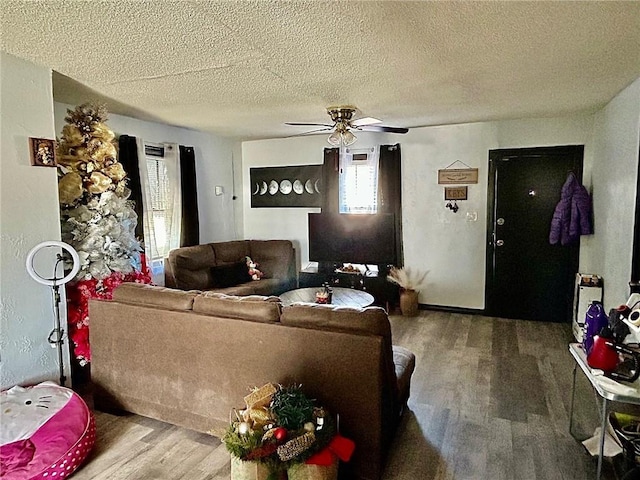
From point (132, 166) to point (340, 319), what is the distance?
11.3ft

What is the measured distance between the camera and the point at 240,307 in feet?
8.00

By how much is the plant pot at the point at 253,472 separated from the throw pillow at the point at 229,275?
3.22 meters

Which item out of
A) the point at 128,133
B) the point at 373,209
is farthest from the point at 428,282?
the point at 128,133

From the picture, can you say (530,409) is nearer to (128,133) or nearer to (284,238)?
(284,238)

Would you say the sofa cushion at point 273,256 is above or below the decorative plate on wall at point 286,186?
Answer: below

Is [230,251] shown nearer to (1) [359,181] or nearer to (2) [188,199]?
(2) [188,199]

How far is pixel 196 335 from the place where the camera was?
2473 mm

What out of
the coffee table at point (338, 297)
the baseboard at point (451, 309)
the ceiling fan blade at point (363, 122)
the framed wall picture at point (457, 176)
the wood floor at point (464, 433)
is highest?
the ceiling fan blade at point (363, 122)

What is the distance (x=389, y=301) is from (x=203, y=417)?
10.6 feet

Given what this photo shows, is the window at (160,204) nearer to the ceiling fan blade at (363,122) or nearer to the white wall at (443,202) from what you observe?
the ceiling fan blade at (363,122)

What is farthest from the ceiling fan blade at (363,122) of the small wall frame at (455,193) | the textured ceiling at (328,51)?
the small wall frame at (455,193)

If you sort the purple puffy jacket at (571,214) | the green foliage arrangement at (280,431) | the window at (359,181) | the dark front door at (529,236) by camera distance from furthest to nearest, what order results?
the window at (359,181) → the dark front door at (529,236) → the purple puffy jacket at (571,214) → the green foliage arrangement at (280,431)

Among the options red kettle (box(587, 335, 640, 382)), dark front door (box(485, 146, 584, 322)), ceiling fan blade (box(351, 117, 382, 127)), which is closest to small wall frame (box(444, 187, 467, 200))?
dark front door (box(485, 146, 584, 322))

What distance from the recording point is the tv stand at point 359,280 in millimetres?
5297
